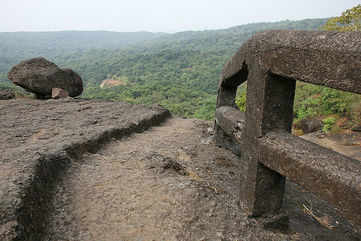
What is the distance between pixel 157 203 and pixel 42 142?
1.69 meters

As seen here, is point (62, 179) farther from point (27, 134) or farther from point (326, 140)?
point (326, 140)

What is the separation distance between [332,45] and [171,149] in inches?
98.7

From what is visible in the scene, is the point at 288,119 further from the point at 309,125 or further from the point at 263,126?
the point at 309,125

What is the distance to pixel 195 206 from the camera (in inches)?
83.5

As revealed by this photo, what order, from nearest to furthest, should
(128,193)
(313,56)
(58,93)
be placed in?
(313,56) → (128,193) → (58,93)

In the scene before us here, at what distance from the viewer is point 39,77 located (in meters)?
7.01

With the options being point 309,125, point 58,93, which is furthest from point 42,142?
point 309,125

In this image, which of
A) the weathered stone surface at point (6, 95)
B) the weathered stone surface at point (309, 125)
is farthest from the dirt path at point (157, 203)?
the weathered stone surface at point (6, 95)

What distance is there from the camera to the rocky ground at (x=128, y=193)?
177 centimetres

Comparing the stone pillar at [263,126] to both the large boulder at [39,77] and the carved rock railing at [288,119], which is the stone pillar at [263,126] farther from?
the large boulder at [39,77]

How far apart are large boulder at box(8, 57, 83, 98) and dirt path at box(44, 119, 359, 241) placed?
4.94m

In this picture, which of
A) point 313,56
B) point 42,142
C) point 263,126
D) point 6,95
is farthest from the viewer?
point 6,95

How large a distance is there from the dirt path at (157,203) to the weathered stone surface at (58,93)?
4.37 meters

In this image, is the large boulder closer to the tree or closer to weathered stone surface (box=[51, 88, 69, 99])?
weathered stone surface (box=[51, 88, 69, 99])
